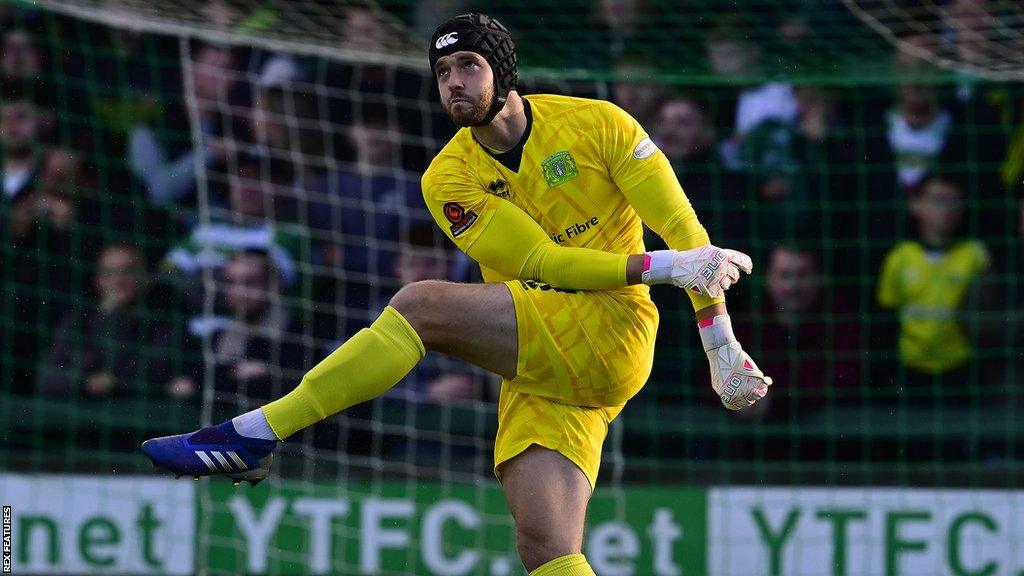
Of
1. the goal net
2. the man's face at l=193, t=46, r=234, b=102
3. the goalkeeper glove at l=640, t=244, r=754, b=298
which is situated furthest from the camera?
the man's face at l=193, t=46, r=234, b=102

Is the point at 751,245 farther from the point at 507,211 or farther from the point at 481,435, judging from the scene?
the point at 507,211

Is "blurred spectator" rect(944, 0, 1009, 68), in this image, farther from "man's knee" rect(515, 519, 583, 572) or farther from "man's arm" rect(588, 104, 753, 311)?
"man's knee" rect(515, 519, 583, 572)

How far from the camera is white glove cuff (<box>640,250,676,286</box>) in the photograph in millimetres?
4668

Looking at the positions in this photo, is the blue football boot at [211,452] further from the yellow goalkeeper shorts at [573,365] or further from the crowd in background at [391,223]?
the crowd in background at [391,223]

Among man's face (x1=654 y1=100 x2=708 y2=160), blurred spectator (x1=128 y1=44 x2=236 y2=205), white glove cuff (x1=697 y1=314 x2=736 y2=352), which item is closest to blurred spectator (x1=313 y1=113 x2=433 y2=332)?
blurred spectator (x1=128 y1=44 x2=236 y2=205)

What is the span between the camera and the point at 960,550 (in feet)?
25.1

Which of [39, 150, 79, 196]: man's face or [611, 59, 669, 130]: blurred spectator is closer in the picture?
[611, 59, 669, 130]: blurred spectator

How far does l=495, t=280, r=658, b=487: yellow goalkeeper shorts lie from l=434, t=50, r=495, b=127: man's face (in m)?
0.53

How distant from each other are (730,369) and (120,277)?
4.63m

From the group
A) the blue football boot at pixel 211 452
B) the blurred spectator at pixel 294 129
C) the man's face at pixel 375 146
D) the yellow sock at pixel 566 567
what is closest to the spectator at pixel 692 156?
the man's face at pixel 375 146

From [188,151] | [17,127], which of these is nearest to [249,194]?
[188,151]

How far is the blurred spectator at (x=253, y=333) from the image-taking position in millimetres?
8289

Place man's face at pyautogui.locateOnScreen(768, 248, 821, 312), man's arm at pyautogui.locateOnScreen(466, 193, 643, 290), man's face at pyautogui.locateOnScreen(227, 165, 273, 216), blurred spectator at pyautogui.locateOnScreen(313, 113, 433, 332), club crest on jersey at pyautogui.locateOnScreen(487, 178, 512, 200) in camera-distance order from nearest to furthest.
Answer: man's arm at pyautogui.locateOnScreen(466, 193, 643, 290)
club crest on jersey at pyautogui.locateOnScreen(487, 178, 512, 200)
man's face at pyautogui.locateOnScreen(768, 248, 821, 312)
blurred spectator at pyautogui.locateOnScreen(313, 113, 433, 332)
man's face at pyautogui.locateOnScreen(227, 165, 273, 216)

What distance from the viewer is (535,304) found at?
16.2ft
